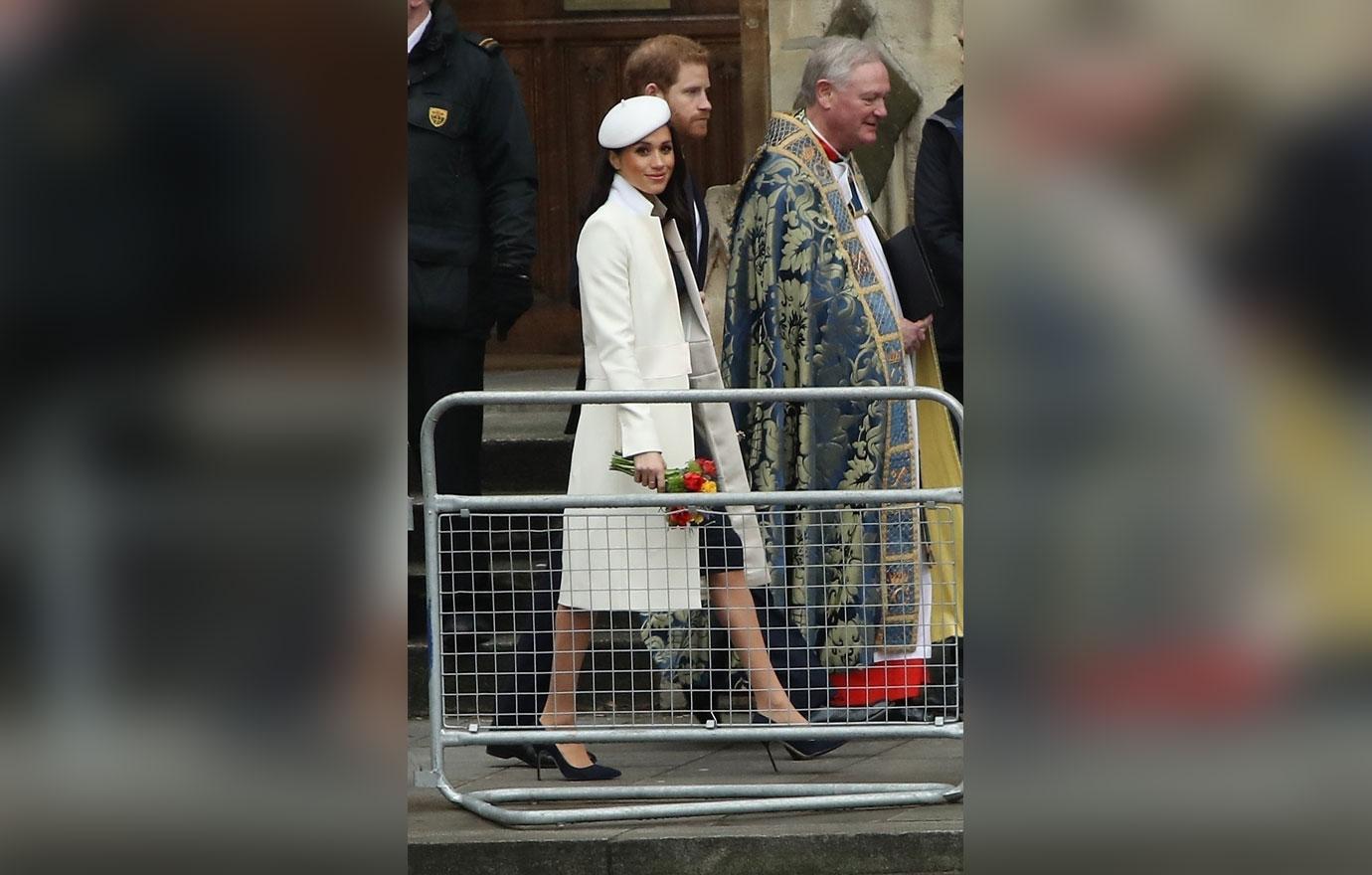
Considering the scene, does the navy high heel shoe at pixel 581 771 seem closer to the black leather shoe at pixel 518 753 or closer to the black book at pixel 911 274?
the black leather shoe at pixel 518 753

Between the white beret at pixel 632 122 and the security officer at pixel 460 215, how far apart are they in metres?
0.77

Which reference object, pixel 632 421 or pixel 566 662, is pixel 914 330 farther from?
pixel 566 662

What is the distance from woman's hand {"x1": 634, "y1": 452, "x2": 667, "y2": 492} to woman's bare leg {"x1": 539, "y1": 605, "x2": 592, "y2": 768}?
1.12 feet

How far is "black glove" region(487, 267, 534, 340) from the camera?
5711mm

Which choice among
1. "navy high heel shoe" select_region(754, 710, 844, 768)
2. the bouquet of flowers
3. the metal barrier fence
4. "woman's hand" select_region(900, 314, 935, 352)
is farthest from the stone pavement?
"woman's hand" select_region(900, 314, 935, 352)

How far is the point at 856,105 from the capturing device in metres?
5.33

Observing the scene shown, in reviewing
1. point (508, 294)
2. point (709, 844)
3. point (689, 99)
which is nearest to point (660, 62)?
point (689, 99)

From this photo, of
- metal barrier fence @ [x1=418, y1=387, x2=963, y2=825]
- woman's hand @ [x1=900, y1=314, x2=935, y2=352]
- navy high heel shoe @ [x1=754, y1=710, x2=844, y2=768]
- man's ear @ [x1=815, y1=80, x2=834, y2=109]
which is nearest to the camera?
metal barrier fence @ [x1=418, y1=387, x2=963, y2=825]

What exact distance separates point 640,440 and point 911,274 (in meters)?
1.12

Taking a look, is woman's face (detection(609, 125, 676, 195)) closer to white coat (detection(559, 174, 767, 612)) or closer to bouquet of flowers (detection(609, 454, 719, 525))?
white coat (detection(559, 174, 767, 612))

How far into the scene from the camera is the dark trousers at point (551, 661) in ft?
15.7
